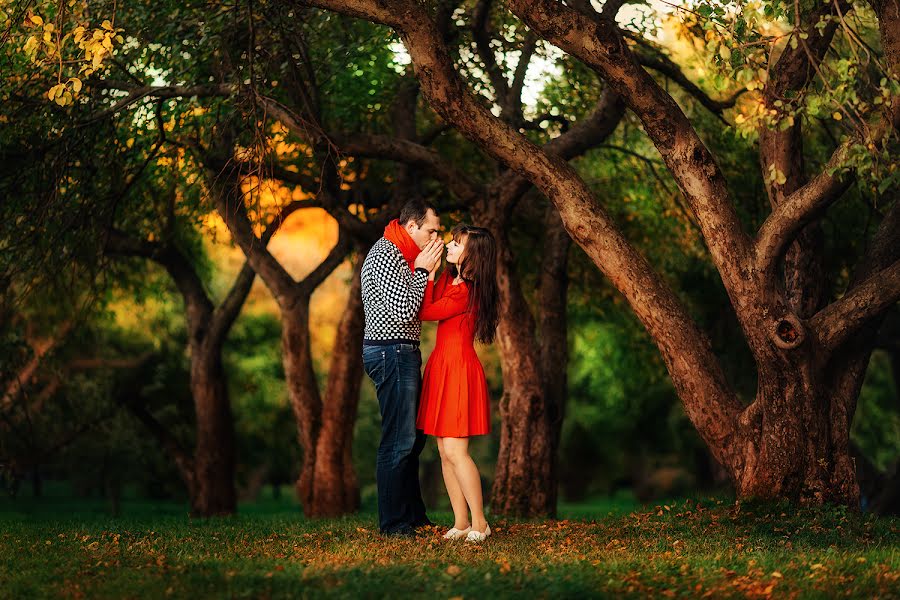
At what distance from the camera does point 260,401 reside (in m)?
32.1

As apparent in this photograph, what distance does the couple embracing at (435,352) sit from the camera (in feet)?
29.2

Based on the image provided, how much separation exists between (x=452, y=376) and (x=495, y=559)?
1.70 m

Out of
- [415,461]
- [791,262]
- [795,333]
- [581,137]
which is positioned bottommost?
[415,461]

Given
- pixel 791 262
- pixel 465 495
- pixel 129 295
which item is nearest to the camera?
pixel 465 495

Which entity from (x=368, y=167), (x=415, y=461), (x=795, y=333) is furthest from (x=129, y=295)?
(x=795, y=333)

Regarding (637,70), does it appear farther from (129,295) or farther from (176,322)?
(176,322)

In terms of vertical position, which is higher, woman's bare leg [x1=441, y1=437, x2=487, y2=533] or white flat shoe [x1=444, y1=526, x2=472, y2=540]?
woman's bare leg [x1=441, y1=437, x2=487, y2=533]

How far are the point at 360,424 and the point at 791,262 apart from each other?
25.9 m

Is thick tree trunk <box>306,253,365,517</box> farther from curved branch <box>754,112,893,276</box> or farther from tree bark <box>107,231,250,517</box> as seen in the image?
curved branch <box>754,112,893,276</box>

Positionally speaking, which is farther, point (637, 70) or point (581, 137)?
point (581, 137)

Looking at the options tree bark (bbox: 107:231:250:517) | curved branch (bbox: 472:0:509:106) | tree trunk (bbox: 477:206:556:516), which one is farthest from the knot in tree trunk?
tree bark (bbox: 107:231:250:517)

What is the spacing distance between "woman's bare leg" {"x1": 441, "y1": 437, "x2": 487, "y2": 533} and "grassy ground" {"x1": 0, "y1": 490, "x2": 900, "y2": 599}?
27 cm

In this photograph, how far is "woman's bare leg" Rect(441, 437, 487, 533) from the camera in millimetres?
8797

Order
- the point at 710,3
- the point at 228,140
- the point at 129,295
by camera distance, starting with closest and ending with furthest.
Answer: the point at 710,3 < the point at 228,140 < the point at 129,295
